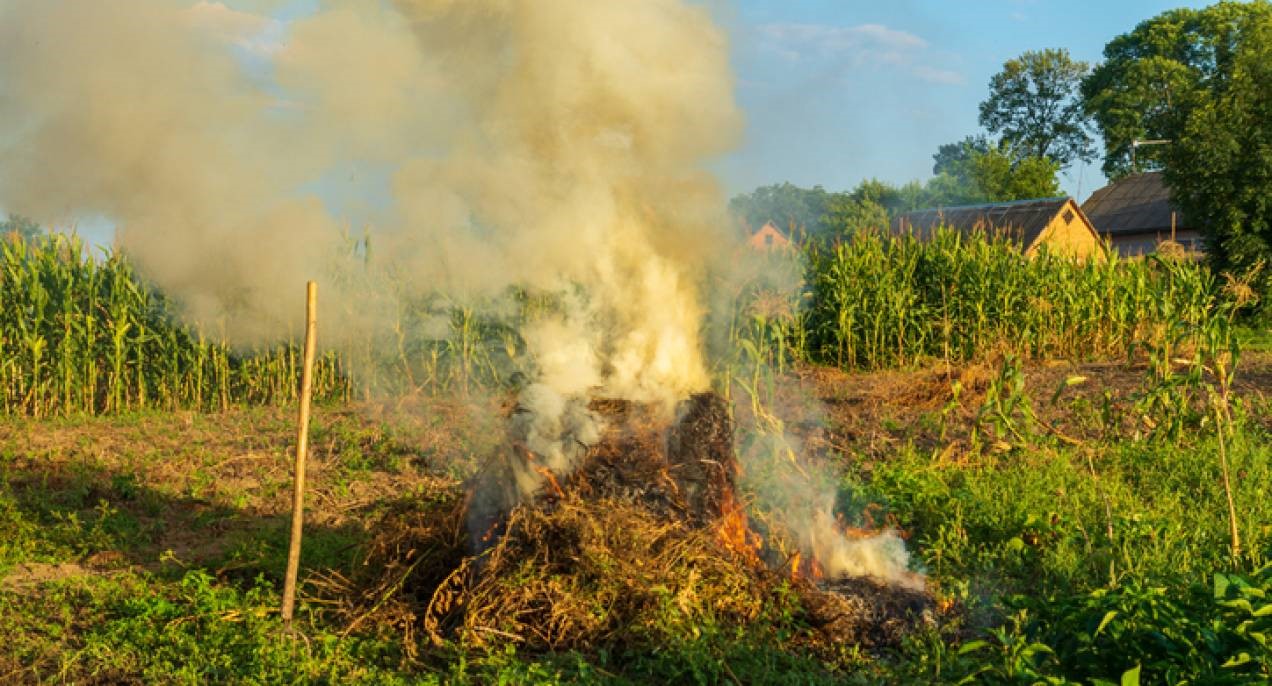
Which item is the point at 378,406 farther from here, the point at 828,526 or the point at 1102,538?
the point at 1102,538

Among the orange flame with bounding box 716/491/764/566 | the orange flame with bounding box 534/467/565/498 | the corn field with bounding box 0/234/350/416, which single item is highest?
the corn field with bounding box 0/234/350/416

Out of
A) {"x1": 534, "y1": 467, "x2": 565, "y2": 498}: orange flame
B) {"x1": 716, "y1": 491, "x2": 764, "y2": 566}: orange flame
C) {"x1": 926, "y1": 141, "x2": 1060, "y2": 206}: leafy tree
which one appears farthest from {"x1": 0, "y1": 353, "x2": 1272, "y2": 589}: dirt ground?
{"x1": 926, "y1": 141, "x2": 1060, "y2": 206}: leafy tree

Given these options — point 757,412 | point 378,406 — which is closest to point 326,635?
point 757,412

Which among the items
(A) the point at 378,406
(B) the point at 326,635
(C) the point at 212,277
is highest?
(C) the point at 212,277

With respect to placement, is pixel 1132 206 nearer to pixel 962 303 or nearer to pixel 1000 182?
pixel 1000 182

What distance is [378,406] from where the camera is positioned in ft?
33.2

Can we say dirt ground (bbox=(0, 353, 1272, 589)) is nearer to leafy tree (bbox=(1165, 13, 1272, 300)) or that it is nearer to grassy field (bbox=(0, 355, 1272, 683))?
grassy field (bbox=(0, 355, 1272, 683))

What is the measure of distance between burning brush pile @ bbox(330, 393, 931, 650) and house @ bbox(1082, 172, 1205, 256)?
36.4m

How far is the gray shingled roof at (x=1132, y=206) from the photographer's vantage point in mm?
38406

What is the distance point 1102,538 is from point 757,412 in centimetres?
276

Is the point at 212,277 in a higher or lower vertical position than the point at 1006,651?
higher

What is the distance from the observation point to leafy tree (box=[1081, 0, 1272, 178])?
47.1 meters

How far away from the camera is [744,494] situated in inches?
222

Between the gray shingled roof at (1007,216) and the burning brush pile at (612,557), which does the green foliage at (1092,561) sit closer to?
the burning brush pile at (612,557)
